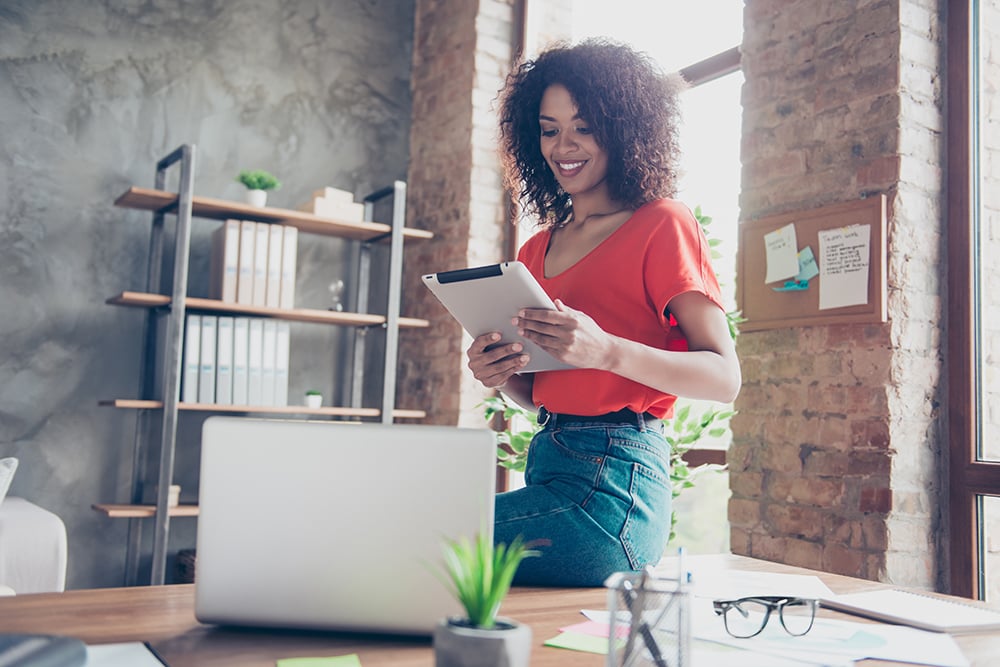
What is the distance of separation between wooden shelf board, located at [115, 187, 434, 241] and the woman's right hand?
214cm

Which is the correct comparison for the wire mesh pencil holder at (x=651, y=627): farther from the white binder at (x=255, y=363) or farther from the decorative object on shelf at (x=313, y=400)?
the decorative object on shelf at (x=313, y=400)

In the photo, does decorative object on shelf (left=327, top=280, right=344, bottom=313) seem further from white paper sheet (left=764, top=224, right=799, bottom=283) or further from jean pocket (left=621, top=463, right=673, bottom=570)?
jean pocket (left=621, top=463, right=673, bottom=570)

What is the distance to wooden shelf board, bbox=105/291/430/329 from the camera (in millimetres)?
3268

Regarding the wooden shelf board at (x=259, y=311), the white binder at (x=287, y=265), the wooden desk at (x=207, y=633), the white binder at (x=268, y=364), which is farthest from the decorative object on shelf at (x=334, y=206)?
the wooden desk at (x=207, y=633)

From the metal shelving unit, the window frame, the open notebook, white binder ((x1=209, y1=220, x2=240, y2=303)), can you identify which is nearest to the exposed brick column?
the metal shelving unit

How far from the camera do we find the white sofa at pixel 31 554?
7.97 ft

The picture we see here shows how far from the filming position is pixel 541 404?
1.59 meters

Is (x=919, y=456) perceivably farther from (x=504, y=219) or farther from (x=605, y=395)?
(x=504, y=219)

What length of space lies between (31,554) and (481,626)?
2.28 metres

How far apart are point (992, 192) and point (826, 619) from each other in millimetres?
1789

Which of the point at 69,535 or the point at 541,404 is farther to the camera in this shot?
the point at 69,535

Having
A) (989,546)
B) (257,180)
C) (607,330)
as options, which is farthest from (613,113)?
(257,180)

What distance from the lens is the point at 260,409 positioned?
11.0ft

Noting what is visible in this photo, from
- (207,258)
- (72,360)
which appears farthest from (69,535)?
(207,258)
